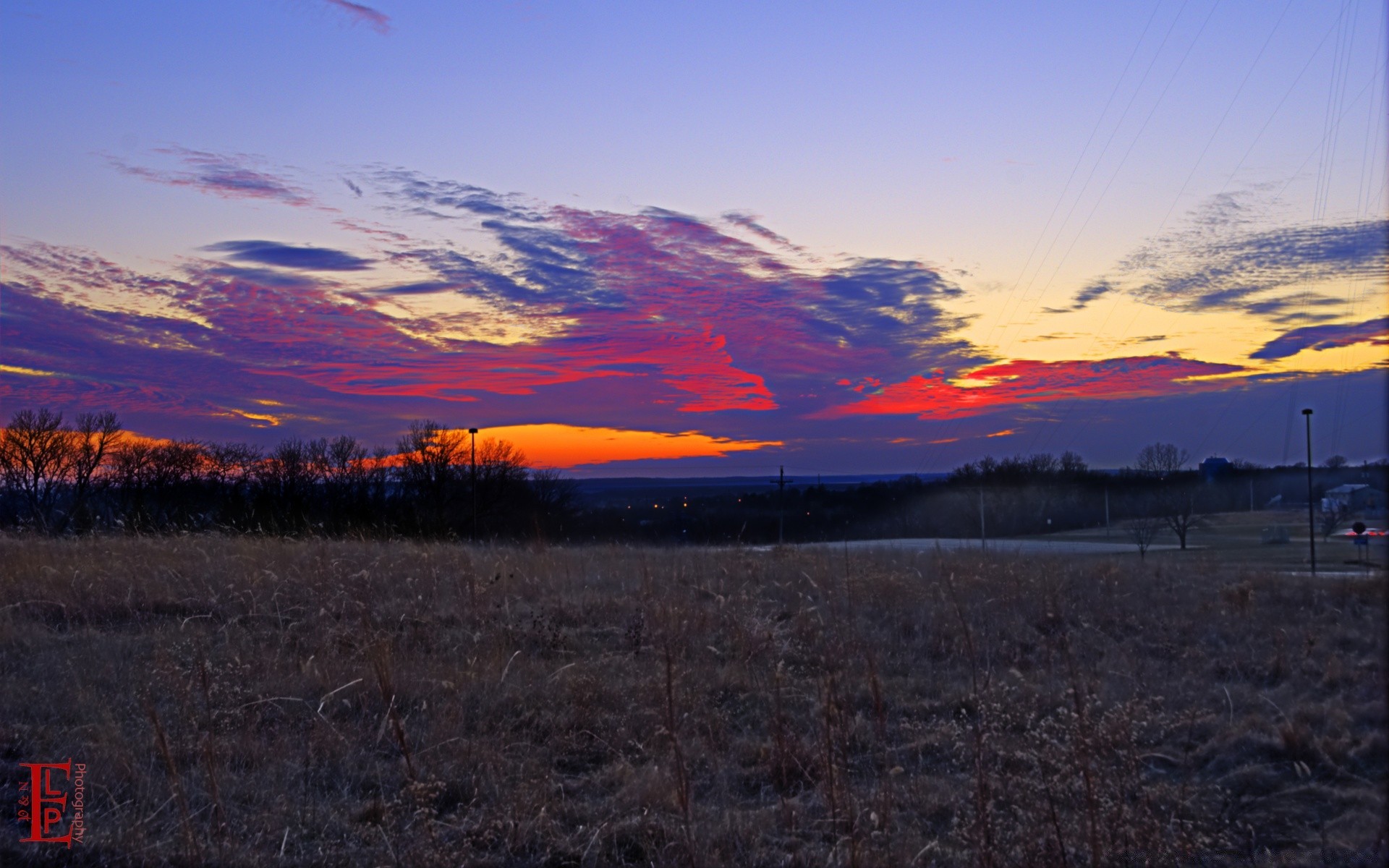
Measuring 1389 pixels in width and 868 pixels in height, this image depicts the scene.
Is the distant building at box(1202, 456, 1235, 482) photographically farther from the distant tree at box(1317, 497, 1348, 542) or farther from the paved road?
the distant tree at box(1317, 497, 1348, 542)

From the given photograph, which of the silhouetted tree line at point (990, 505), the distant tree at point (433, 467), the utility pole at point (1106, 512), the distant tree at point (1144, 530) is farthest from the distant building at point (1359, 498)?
the distant tree at point (433, 467)

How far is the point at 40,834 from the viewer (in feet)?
12.8

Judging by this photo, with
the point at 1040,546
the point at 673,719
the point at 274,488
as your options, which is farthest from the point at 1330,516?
the point at 274,488

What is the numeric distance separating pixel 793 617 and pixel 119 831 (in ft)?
20.1

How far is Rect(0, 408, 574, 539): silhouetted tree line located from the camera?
61.1ft

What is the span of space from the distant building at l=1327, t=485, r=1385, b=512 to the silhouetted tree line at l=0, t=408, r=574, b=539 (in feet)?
25.8

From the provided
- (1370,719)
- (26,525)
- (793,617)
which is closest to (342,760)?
(793,617)

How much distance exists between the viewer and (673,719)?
13.3 feet

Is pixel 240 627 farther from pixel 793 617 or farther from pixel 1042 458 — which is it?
pixel 1042 458

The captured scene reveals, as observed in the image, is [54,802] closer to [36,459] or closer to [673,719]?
[673,719]

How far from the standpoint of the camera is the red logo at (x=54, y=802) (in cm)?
386

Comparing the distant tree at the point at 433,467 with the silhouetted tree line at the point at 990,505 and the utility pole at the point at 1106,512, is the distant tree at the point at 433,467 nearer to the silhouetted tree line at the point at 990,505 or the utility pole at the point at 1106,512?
the silhouetted tree line at the point at 990,505

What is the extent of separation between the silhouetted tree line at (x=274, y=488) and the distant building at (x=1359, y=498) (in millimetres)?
7861

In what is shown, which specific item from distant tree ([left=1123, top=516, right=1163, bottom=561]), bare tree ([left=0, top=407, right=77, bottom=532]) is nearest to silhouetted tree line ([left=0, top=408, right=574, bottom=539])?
bare tree ([left=0, top=407, right=77, bottom=532])
